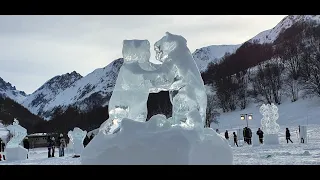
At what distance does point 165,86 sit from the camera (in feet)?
34.3

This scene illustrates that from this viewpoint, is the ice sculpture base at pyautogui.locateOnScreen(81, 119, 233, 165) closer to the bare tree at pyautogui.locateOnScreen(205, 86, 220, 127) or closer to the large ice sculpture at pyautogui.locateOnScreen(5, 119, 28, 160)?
the large ice sculpture at pyautogui.locateOnScreen(5, 119, 28, 160)

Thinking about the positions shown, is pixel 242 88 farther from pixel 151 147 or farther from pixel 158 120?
pixel 151 147

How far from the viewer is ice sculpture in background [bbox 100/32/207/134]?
10227 millimetres

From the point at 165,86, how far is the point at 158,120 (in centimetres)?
117

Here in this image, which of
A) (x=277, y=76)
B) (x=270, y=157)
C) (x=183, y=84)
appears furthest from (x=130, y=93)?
(x=277, y=76)

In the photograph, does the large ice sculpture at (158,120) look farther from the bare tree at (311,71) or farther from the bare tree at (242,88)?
the bare tree at (242,88)

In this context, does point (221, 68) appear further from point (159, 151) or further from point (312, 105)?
point (159, 151)

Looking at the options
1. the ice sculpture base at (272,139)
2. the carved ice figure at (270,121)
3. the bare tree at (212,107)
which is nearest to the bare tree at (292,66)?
the bare tree at (212,107)

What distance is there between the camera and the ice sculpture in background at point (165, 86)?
10227 millimetres

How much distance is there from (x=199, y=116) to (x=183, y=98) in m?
0.62

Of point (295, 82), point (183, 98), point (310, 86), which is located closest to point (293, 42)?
point (295, 82)

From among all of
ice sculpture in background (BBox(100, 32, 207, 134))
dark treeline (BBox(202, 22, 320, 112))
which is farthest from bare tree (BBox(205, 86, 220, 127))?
ice sculpture in background (BBox(100, 32, 207, 134))

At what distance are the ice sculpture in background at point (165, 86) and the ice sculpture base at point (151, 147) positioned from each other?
2.24ft
